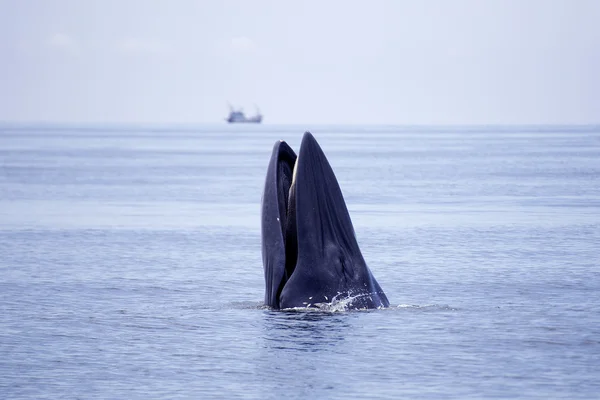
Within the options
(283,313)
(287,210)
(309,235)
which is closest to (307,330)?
(283,313)

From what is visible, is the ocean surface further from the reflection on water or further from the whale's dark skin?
the whale's dark skin

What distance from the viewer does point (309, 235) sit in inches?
574

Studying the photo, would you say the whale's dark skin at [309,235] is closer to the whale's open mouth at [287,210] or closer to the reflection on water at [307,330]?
the whale's open mouth at [287,210]

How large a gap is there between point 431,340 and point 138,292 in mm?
5918

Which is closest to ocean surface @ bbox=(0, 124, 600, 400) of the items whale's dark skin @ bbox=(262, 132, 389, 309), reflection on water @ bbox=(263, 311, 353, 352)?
reflection on water @ bbox=(263, 311, 353, 352)

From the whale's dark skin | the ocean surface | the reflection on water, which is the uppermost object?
the whale's dark skin

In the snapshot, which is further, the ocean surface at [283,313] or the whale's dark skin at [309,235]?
the whale's dark skin at [309,235]

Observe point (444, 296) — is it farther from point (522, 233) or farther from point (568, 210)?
point (568, 210)

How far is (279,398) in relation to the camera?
1245 centimetres

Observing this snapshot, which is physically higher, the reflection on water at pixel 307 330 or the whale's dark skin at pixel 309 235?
the whale's dark skin at pixel 309 235

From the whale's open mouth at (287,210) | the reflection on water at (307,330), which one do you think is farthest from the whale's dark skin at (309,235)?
the reflection on water at (307,330)

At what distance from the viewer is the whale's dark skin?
14.6 meters

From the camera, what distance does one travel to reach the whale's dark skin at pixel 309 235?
1455 centimetres

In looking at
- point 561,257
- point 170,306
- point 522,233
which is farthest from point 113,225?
point 170,306
